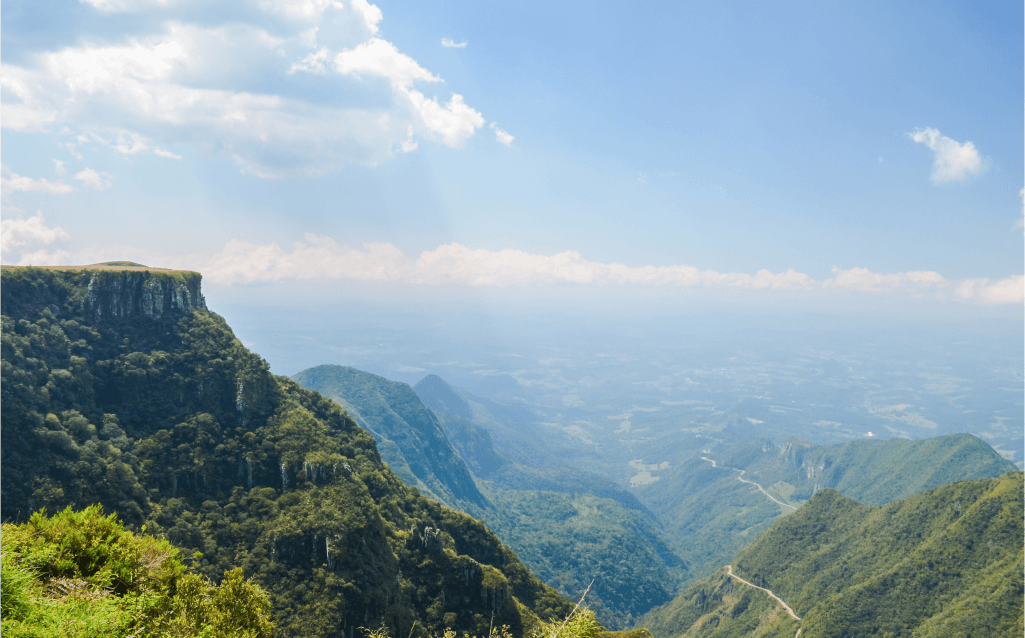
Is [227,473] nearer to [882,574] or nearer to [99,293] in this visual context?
[99,293]

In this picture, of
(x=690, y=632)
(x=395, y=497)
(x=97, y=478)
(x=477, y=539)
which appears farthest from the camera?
(x=690, y=632)

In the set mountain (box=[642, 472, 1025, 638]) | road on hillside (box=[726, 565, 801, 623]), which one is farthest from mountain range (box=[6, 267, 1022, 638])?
road on hillside (box=[726, 565, 801, 623])

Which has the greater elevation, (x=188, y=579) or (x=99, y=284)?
(x=99, y=284)

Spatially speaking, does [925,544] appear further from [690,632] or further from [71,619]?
[71,619]

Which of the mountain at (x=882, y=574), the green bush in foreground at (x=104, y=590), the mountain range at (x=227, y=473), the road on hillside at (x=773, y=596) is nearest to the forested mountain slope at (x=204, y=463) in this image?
the mountain range at (x=227, y=473)

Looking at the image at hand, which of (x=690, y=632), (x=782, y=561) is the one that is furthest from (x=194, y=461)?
(x=782, y=561)

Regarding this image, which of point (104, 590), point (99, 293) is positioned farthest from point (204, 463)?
point (104, 590)
